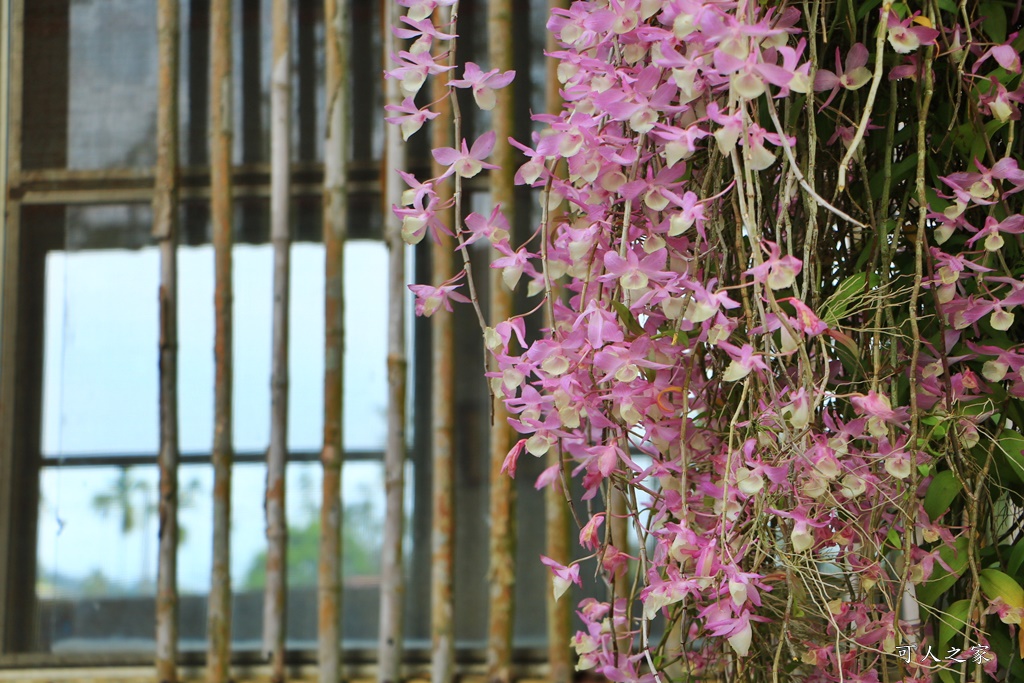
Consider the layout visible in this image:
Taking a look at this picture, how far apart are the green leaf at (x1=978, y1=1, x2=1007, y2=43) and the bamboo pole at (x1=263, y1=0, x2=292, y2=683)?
1.25m

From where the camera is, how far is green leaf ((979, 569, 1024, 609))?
1.82 ft

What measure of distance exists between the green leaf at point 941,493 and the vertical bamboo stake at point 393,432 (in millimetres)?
1088

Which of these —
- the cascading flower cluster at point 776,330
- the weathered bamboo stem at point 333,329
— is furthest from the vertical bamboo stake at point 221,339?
the cascading flower cluster at point 776,330

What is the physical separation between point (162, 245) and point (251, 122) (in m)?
0.28

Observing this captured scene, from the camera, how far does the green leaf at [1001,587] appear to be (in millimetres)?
554

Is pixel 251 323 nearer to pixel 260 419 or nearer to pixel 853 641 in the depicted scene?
pixel 260 419

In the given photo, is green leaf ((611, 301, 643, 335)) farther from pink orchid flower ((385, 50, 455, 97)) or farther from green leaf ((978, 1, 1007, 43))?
green leaf ((978, 1, 1007, 43))

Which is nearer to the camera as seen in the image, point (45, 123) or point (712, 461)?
point (712, 461)

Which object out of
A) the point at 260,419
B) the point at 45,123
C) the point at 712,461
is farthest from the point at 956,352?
the point at 45,123

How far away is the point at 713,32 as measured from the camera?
46 cm

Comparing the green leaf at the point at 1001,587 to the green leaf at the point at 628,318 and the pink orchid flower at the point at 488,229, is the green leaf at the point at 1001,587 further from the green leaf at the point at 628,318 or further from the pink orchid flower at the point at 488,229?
the pink orchid flower at the point at 488,229

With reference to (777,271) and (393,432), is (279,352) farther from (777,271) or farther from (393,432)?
(777,271)

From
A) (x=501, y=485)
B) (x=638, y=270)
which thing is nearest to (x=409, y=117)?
(x=638, y=270)

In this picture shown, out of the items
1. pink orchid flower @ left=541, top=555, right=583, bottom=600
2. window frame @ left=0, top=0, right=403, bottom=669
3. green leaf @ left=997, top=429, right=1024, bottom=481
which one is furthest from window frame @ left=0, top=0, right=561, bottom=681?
green leaf @ left=997, top=429, right=1024, bottom=481
